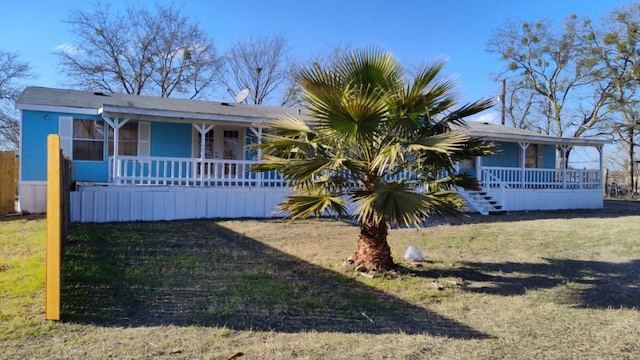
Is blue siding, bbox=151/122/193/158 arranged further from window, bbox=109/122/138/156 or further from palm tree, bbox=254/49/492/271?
palm tree, bbox=254/49/492/271

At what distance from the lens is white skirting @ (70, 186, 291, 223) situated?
35.0ft

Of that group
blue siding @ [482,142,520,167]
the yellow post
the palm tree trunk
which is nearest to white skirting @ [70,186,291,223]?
the palm tree trunk

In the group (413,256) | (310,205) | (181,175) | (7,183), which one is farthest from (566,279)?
(7,183)

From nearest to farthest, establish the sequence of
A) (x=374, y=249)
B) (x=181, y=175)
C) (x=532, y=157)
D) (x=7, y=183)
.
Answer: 1. (x=374, y=249)
2. (x=181, y=175)
3. (x=7, y=183)
4. (x=532, y=157)

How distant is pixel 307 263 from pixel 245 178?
6.84 meters

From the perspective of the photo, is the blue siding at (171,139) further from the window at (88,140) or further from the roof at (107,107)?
the window at (88,140)

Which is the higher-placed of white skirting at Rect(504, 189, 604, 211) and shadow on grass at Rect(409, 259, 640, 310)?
white skirting at Rect(504, 189, 604, 211)

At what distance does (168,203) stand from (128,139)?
3.45 m

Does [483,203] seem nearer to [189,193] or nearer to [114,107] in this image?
[189,193]

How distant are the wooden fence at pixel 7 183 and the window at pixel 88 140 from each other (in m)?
1.70

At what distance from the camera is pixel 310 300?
15.9 feet

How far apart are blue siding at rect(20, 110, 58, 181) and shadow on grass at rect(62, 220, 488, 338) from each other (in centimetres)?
597

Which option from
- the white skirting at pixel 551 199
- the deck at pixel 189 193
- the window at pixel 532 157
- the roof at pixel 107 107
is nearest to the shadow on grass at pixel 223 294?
the deck at pixel 189 193

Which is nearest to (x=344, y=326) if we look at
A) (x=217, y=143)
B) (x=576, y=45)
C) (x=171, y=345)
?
(x=171, y=345)
